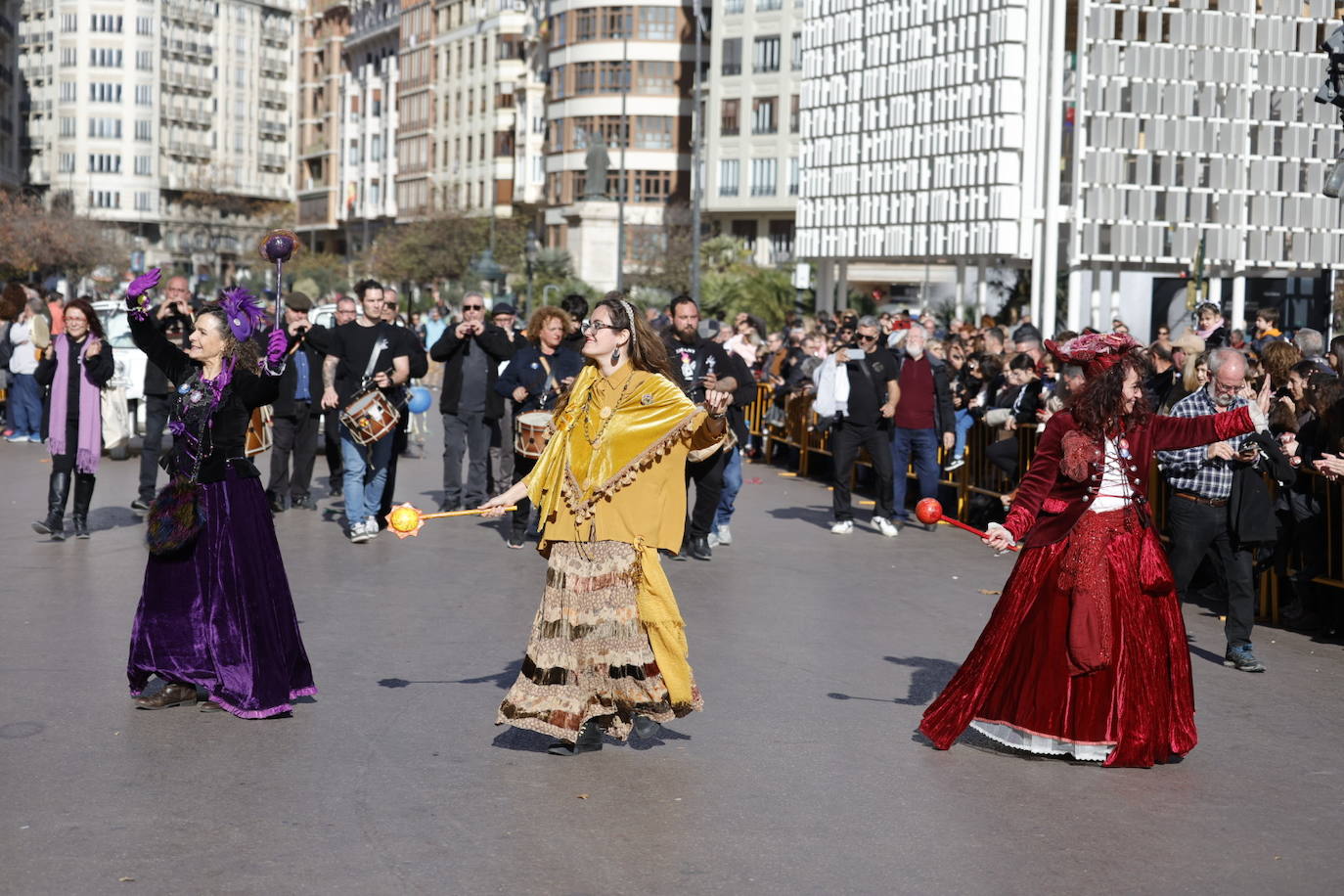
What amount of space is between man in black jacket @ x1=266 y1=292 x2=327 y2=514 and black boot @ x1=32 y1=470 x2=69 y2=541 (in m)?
2.56

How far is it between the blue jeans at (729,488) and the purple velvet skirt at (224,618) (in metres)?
7.11

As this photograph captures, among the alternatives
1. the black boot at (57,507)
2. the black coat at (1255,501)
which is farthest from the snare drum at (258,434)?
the black coat at (1255,501)

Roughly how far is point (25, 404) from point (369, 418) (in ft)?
39.1

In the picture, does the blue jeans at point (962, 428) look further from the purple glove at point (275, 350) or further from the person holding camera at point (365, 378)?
the purple glove at point (275, 350)

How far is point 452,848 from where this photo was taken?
6.37 metres

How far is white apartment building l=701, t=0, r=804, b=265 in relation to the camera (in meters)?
78.1

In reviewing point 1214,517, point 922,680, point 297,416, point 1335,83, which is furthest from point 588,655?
point 297,416

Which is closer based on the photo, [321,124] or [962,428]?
[962,428]

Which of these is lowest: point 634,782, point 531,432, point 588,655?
point 634,782

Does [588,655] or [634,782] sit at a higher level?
[588,655]

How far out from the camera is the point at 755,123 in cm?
7956

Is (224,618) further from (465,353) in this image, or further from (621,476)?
(465,353)

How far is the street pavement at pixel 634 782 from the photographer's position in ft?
20.3

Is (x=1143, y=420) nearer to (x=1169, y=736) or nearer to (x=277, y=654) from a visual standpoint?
(x=1169, y=736)
